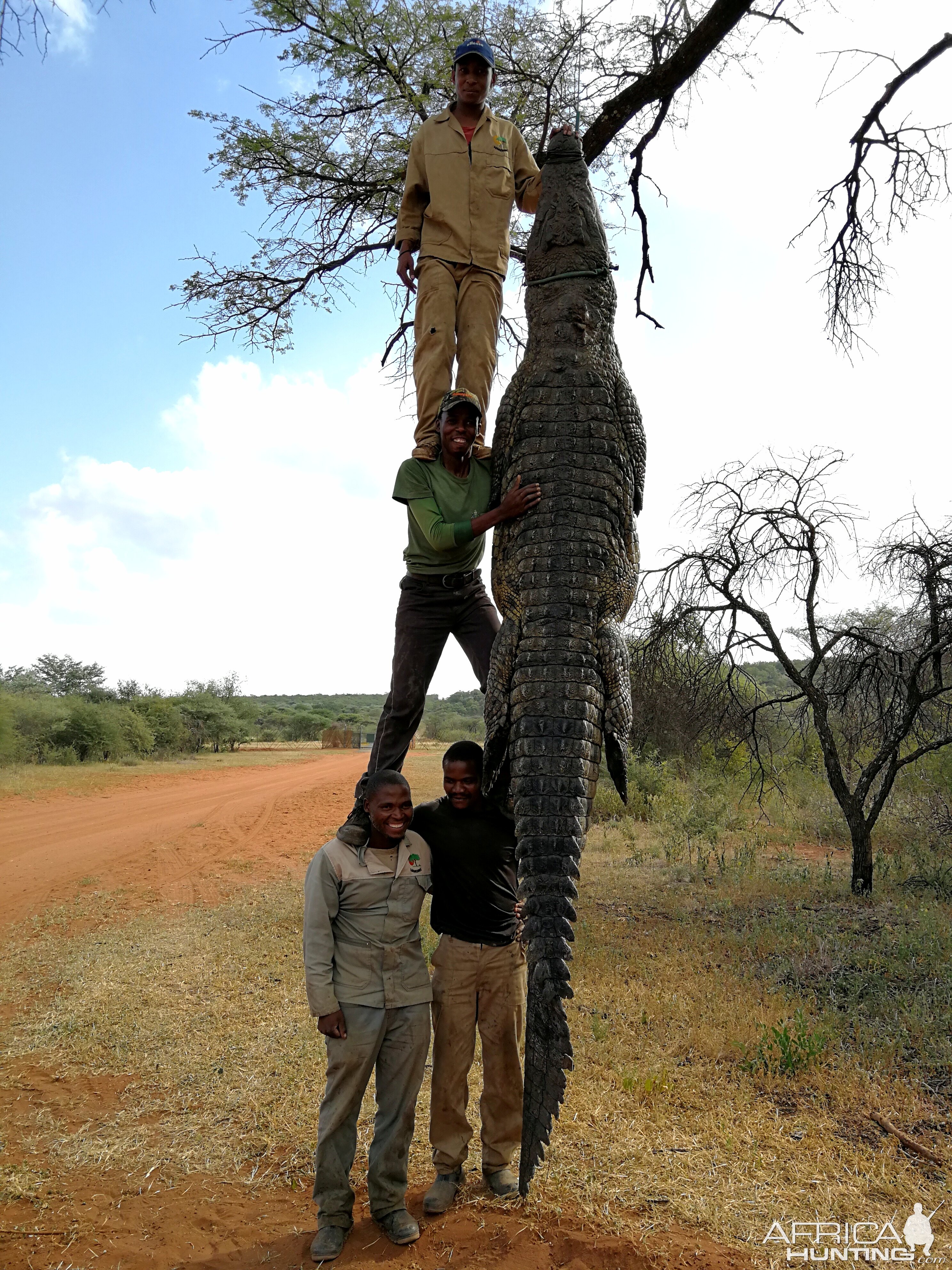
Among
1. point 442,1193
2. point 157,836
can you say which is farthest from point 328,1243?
point 157,836

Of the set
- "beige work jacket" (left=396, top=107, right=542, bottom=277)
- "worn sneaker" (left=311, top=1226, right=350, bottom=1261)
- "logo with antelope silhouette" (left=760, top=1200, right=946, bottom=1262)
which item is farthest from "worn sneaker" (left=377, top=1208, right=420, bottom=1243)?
"beige work jacket" (left=396, top=107, right=542, bottom=277)

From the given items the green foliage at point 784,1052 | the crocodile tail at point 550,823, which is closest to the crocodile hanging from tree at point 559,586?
the crocodile tail at point 550,823

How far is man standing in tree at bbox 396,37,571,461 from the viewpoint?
3787mm

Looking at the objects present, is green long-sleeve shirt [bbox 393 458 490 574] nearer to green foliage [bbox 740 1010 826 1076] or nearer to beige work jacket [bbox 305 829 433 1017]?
beige work jacket [bbox 305 829 433 1017]

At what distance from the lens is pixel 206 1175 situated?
4180 millimetres

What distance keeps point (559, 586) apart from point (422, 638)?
114cm

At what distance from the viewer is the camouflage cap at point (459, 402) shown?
3428 millimetres

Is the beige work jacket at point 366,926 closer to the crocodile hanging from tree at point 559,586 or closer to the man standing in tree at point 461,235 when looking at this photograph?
the crocodile hanging from tree at point 559,586

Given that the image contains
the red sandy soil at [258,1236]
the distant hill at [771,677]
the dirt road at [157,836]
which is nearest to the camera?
the red sandy soil at [258,1236]

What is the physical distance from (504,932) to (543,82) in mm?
7050

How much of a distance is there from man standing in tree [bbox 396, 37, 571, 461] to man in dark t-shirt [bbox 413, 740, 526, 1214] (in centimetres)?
172

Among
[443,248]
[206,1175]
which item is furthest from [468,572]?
[206,1175]

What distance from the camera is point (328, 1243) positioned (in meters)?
3.41

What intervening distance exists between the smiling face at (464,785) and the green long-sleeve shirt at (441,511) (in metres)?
0.89
